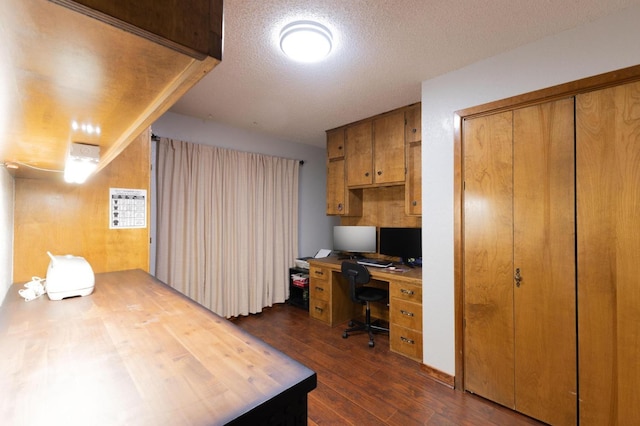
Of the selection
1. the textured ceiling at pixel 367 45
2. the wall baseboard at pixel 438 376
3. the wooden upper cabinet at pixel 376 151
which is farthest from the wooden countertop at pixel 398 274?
the textured ceiling at pixel 367 45

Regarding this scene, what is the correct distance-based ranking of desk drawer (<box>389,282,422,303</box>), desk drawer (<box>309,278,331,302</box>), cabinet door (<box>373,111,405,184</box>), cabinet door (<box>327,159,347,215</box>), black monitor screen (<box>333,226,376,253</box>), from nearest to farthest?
desk drawer (<box>389,282,422,303</box>) < cabinet door (<box>373,111,405,184</box>) < desk drawer (<box>309,278,331,302</box>) < black monitor screen (<box>333,226,376,253</box>) < cabinet door (<box>327,159,347,215</box>)

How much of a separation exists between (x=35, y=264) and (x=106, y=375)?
1.46 metres

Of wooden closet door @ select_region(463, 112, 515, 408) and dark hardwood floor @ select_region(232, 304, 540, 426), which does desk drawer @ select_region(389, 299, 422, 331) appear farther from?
wooden closet door @ select_region(463, 112, 515, 408)

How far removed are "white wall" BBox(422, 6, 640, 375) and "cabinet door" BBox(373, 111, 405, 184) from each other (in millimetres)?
646

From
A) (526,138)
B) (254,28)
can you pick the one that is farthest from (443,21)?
(254,28)

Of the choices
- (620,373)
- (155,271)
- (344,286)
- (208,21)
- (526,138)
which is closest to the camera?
(208,21)

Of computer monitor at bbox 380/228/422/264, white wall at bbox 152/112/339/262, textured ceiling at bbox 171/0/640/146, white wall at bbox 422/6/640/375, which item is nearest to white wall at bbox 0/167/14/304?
textured ceiling at bbox 171/0/640/146

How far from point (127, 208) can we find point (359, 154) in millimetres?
2483

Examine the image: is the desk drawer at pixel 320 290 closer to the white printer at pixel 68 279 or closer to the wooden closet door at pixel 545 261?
the wooden closet door at pixel 545 261

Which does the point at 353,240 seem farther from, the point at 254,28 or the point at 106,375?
the point at 106,375

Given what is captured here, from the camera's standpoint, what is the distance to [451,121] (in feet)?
7.29

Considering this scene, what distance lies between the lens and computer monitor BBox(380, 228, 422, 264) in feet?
10.3

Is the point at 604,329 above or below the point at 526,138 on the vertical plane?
below

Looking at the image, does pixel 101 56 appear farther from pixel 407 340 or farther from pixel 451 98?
pixel 407 340
